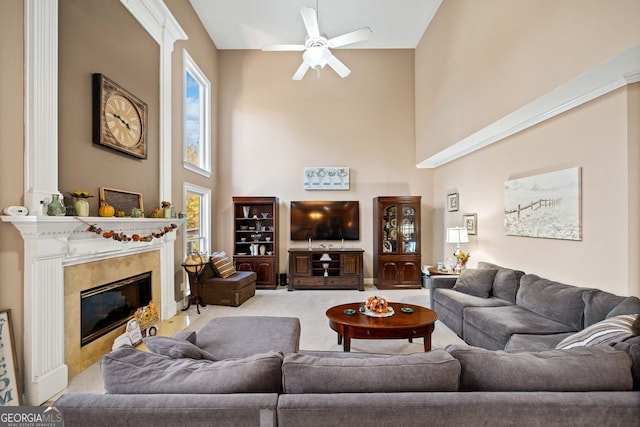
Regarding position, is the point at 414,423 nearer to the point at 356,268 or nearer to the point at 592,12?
the point at 592,12

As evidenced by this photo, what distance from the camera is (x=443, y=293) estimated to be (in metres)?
3.98

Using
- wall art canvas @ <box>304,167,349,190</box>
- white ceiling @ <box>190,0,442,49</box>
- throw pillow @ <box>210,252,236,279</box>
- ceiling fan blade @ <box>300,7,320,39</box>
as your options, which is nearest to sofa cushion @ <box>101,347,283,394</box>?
ceiling fan blade @ <box>300,7,320,39</box>

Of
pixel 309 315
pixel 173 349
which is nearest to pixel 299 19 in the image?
pixel 309 315

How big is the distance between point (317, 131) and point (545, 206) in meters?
4.52

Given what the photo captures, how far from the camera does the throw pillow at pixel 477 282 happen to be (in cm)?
381

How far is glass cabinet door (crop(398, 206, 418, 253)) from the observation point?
20.4ft

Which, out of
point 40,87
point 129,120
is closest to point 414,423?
point 40,87

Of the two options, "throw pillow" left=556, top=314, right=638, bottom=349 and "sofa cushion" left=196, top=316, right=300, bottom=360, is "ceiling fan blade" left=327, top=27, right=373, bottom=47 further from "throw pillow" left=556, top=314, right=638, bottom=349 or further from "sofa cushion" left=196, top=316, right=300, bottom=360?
"throw pillow" left=556, top=314, right=638, bottom=349

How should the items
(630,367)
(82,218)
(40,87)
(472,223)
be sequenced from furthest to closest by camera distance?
(472,223) < (82,218) < (40,87) < (630,367)

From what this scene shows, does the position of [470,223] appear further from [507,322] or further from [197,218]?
[197,218]

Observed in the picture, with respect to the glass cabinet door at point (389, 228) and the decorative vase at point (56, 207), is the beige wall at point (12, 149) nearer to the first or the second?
the decorative vase at point (56, 207)

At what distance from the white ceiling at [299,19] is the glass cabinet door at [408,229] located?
3.56m

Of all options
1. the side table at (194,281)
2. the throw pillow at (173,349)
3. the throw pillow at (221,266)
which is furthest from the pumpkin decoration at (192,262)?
the throw pillow at (173,349)

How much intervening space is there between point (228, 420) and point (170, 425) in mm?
222
